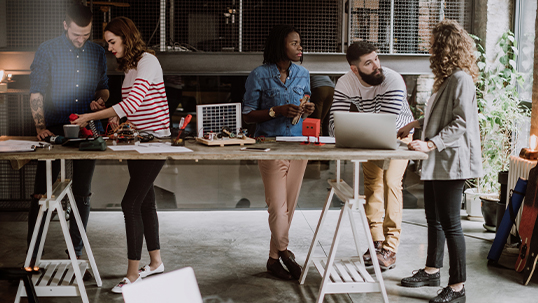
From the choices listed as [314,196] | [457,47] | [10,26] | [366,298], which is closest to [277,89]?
[457,47]

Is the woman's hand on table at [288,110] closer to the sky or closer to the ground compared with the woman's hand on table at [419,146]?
closer to the sky

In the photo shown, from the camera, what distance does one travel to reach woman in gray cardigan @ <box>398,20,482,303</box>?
10.1 ft

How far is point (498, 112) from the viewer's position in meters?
5.24

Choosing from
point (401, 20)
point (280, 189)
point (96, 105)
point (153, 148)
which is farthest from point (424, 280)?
point (401, 20)

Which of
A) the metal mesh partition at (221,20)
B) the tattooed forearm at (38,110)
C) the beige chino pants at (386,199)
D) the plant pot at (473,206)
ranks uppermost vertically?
the metal mesh partition at (221,20)

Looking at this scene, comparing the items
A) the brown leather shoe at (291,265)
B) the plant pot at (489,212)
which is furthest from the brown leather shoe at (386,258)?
the plant pot at (489,212)

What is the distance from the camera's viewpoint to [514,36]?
550cm

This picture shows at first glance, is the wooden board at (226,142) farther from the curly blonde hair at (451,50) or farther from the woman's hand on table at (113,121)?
the curly blonde hair at (451,50)

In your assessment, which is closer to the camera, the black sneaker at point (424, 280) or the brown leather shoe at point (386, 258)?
the black sneaker at point (424, 280)

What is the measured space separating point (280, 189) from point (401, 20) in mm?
3223

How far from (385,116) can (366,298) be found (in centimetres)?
125

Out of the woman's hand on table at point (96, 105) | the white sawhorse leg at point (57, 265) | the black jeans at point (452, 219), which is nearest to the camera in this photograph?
the white sawhorse leg at point (57, 265)

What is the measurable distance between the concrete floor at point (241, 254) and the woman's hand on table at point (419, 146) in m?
1.03

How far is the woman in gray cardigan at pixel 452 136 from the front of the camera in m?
3.08
